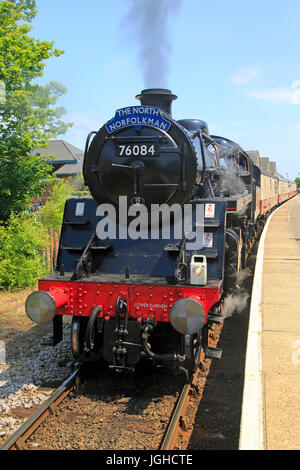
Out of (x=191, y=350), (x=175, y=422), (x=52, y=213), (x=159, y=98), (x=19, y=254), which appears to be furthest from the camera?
(x=52, y=213)

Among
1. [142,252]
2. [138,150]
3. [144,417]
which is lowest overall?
[144,417]

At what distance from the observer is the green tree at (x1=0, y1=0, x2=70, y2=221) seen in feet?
24.5

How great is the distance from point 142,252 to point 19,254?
14.0ft

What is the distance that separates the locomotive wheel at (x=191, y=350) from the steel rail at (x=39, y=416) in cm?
117

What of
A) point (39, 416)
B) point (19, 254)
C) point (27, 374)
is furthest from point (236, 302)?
point (19, 254)

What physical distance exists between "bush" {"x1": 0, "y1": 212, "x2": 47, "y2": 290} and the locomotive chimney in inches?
164

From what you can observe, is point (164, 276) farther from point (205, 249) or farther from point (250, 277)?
point (250, 277)

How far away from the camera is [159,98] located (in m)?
5.11

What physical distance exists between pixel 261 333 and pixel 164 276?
1242mm

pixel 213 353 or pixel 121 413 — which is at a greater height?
pixel 213 353
